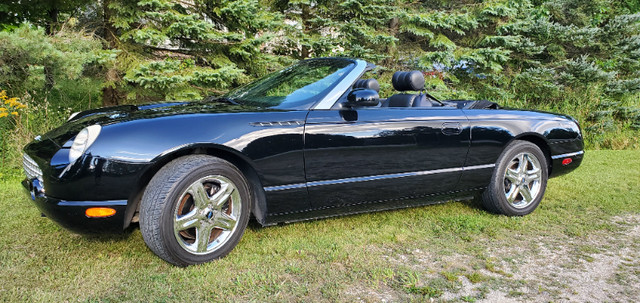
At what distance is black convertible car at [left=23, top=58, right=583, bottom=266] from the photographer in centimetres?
249

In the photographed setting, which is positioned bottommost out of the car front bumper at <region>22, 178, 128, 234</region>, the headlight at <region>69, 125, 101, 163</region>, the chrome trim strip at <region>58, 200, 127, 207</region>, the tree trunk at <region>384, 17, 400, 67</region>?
the car front bumper at <region>22, 178, 128, 234</region>

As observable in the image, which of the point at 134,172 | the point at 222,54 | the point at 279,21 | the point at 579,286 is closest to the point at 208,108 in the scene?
the point at 134,172

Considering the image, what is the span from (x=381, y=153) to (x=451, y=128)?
2.37 feet

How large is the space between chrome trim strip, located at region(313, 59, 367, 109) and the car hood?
17.2 inches

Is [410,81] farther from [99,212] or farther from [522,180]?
[99,212]

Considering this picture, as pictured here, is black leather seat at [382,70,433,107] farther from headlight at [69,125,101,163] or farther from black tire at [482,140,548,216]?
headlight at [69,125,101,163]

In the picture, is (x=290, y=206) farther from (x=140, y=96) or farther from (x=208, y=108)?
(x=140, y=96)

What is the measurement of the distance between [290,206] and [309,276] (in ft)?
1.76

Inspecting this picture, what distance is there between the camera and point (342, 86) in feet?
10.7

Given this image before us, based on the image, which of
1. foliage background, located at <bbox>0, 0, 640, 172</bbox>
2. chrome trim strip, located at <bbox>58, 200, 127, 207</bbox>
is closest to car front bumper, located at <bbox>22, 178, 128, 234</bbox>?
chrome trim strip, located at <bbox>58, 200, 127, 207</bbox>

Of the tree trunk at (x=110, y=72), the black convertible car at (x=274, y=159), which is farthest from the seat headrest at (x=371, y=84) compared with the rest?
the tree trunk at (x=110, y=72)

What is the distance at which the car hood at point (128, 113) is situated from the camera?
2643mm

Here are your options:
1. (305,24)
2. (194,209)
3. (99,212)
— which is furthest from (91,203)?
(305,24)

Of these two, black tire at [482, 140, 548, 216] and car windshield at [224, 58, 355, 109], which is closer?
car windshield at [224, 58, 355, 109]
